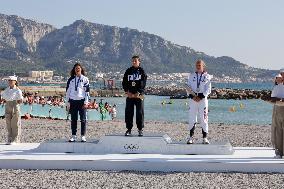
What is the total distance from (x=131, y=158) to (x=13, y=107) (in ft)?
13.4

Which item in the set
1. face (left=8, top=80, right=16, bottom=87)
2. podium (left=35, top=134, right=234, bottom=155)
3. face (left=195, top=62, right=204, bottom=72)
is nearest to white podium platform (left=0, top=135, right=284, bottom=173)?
podium (left=35, top=134, right=234, bottom=155)

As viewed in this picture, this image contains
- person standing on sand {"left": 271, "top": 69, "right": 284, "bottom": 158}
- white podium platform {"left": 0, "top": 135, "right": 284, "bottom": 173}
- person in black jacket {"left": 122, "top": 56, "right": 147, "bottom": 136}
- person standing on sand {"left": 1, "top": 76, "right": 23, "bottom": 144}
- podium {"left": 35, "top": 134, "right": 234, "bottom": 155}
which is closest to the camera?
white podium platform {"left": 0, "top": 135, "right": 284, "bottom": 173}

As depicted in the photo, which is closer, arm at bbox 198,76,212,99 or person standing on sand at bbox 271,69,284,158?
person standing on sand at bbox 271,69,284,158

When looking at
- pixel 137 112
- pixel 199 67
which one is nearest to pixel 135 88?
pixel 137 112

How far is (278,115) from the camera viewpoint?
35.4ft

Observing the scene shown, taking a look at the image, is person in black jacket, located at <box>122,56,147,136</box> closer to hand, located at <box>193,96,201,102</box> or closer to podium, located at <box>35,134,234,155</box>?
podium, located at <box>35,134,234,155</box>

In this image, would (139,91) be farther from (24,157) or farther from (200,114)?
(24,157)

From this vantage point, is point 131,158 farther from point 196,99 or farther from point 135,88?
point 196,99

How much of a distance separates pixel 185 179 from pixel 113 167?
156 cm

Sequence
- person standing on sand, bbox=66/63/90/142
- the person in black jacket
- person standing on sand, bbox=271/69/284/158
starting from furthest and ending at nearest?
person standing on sand, bbox=66/63/90/142 → the person in black jacket → person standing on sand, bbox=271/69/284/158

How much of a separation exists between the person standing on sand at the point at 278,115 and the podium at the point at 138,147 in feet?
3.27

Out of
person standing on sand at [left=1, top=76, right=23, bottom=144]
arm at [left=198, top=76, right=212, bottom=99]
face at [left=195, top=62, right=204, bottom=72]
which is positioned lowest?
person standing on sand at [left=1, top=76, right=23, bottom=144]

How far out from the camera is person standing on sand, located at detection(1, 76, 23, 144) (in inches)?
523

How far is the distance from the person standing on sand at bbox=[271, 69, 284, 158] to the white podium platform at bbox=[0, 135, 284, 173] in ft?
0.99
